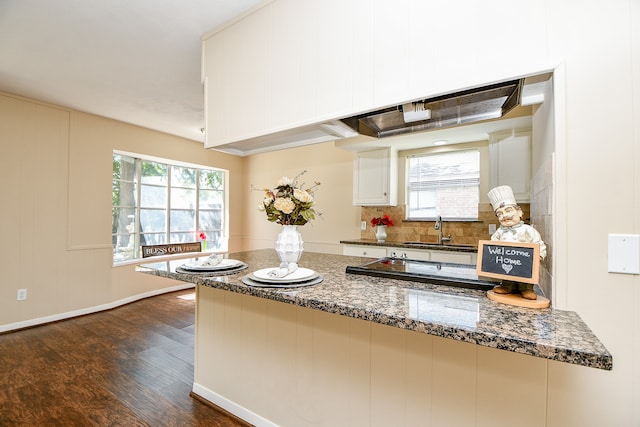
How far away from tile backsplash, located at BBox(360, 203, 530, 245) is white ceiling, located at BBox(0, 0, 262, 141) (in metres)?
2.58

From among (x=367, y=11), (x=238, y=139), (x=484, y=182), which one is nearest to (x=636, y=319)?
(x=367, y=11)

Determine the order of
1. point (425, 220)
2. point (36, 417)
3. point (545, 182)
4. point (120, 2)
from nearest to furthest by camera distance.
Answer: point (545, 182) < point (120, 2) < point (36, 417) < point (425, 220)

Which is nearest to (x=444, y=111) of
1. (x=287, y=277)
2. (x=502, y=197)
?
(x=502, y=197)

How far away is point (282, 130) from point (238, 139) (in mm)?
354

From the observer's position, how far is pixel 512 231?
1003mm

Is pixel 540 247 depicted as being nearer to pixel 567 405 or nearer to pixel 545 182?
pixel 545 182

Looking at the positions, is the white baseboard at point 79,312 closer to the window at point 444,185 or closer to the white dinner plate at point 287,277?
the white dinner plate at point 287,277

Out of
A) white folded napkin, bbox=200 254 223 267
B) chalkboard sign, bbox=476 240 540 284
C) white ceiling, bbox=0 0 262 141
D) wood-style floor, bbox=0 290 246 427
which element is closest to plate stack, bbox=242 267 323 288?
white folded napkin, bbox=200 254 223 267

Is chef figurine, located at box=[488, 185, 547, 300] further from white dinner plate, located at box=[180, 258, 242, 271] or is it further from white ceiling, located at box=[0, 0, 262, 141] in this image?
white ceiling, located at box=[0, 0, 262, 141]

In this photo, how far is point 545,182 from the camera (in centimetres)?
109

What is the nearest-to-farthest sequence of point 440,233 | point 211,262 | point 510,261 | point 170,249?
point 510,261, point 211,262, point 440,233, point 170,249

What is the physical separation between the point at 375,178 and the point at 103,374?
128 inches

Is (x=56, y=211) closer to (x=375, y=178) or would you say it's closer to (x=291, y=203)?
(x=291, y=203)

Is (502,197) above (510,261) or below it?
above
